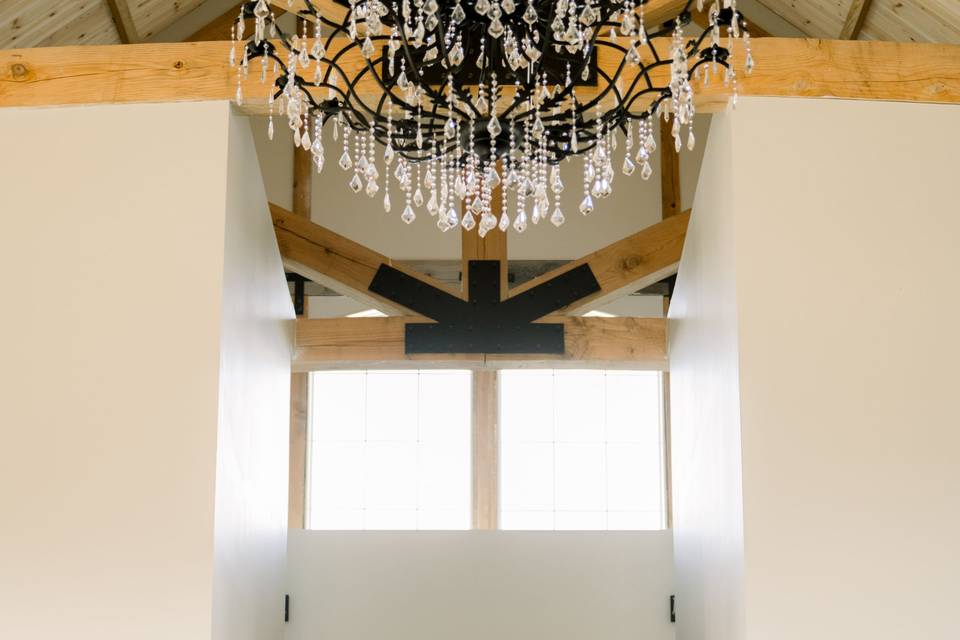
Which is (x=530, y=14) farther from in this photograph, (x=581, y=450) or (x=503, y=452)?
(x=581, y=450)

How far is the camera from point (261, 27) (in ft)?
8.23

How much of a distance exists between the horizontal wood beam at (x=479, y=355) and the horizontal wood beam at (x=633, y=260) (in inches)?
6.2

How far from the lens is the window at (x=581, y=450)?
324 inches

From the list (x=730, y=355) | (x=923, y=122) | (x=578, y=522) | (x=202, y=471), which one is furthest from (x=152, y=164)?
(x=578, y=522)

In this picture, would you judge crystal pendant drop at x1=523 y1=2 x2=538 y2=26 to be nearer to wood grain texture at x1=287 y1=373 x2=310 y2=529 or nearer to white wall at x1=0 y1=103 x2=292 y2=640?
white wall at x1=0 y1=103 x2=292 y2=640

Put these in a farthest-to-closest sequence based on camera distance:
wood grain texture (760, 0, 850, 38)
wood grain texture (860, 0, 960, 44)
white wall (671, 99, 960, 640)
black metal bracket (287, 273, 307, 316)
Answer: black metal bracket (287, 273, 307, 316), wood grain texture (760, 0, 850, 38), wood grain texture (860, 0, 960, 44), white wall (671, 99, 960, 640)

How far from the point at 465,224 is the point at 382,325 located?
2.95 metres

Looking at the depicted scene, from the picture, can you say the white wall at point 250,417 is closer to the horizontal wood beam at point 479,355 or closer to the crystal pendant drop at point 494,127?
the horizontal wood beam at point 479,355

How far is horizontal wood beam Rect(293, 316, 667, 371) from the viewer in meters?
5.49

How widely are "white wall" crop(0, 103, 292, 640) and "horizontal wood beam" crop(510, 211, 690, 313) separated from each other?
2031mm

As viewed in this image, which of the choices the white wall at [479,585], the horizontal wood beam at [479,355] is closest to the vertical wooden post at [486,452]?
the white wall at [479,585]

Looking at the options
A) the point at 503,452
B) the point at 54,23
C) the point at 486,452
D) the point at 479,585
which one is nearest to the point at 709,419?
the point at 479,585

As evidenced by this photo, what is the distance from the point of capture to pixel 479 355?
5434mm

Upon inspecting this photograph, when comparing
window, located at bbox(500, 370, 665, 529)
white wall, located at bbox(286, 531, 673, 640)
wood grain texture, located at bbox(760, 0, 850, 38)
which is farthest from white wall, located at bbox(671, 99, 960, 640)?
window, located at bbox(500, 370, 665, 529)
